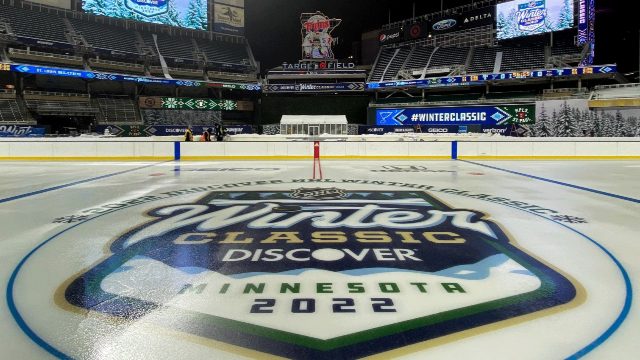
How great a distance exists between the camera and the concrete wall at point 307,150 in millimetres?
17906

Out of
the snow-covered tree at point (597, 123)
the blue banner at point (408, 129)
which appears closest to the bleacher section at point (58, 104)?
the blue banner at point (408, 129)

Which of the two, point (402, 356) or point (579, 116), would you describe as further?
point (579, 116)

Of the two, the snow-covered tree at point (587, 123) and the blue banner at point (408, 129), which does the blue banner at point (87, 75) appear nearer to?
the blue banner at point (408, 129)

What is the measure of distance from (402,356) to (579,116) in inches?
1565

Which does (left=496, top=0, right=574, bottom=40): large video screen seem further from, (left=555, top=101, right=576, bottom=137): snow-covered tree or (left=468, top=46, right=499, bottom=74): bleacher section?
(left=555, top=101, right=576, bottom=137): snow-covered tree

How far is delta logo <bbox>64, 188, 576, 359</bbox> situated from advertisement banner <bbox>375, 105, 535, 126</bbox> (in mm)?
38620

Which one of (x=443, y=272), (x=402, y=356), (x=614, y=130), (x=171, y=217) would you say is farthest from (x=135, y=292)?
(x=614, y=130)

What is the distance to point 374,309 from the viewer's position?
3.11m

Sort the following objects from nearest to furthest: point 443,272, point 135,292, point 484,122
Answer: point 135,292 < point 443,272 < point 484,122

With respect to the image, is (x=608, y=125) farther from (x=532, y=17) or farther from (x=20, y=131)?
(x=20, y=131)

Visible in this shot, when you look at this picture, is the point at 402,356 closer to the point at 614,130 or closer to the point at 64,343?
the point at 64,343

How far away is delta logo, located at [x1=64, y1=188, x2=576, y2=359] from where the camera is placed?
9.20 feet

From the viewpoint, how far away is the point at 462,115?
4406 centimetres

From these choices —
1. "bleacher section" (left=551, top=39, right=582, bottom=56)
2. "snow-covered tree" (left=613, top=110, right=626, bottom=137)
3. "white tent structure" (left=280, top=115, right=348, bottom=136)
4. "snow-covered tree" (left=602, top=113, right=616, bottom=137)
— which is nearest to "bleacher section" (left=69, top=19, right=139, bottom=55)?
"white tent structure" (left=280, top=115, right=348, bottom=136)
